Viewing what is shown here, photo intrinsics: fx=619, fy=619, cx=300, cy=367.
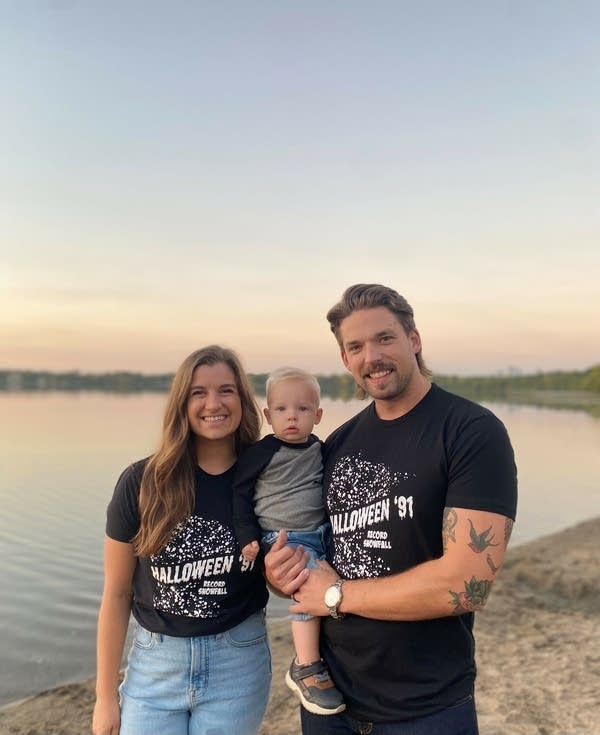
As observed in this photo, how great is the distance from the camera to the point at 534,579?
863 centimetres

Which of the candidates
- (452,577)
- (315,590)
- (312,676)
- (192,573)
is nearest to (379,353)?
(452,577)

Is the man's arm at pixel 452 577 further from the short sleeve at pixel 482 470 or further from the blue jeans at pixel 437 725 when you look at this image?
the blue jeans at pixel 437 725

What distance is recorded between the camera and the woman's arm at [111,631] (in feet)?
8.70

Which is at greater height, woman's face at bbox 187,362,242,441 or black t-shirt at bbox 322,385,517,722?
woman's face at bbox 187,362,242,441

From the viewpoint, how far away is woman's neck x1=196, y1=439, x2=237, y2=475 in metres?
2.82

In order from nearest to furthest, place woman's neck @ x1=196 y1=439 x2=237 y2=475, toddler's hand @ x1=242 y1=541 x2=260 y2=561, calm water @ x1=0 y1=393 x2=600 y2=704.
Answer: toddler's hand @ x1=242 y1=541 x2=260 y2=561
woman's neck @ x1=196 y1=439 x2=237 y2=475
calm water @ x1=0 y1=393 x2=600 y2=704

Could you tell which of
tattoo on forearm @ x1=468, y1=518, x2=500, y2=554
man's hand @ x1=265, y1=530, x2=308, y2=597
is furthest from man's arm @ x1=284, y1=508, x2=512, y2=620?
man's hand @ x1=265, y1=530, x2=308, y2=597

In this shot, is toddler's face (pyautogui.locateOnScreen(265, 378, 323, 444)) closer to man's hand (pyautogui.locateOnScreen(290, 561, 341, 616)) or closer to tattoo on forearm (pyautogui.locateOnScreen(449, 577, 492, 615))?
man's hand (pyautogui.locateOnScreen(290, 561, 341, 616))

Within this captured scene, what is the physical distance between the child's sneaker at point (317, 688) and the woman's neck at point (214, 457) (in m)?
0.90

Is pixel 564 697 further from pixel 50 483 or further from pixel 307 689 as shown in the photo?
pixel 50 483

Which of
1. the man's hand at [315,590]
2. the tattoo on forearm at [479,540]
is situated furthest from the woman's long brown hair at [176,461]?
the tattoo on forearm at [479,540]

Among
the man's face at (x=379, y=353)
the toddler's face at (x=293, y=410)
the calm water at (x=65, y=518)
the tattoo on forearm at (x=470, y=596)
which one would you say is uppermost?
the man's face at (x=379, y=353)

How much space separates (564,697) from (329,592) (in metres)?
3.55

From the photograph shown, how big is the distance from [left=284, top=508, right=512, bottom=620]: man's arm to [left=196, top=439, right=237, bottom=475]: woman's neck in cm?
90
